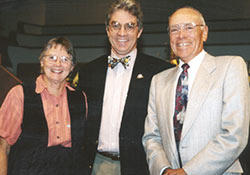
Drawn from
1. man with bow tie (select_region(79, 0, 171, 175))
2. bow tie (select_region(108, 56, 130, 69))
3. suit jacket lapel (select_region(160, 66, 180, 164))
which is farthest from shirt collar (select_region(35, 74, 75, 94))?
suit jacket lapel (select_region(160, 66, 180, 164))

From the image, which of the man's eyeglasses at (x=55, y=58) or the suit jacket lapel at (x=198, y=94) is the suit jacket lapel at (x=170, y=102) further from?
the man's eyeglasses at (x=55, y=58)

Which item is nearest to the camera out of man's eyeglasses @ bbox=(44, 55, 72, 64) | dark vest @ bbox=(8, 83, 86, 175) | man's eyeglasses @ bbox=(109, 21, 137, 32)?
dark vest @ bbox=(8, 83, 86, 175)

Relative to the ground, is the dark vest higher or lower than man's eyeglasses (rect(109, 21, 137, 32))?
lower

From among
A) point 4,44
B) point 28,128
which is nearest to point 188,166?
point 28,128

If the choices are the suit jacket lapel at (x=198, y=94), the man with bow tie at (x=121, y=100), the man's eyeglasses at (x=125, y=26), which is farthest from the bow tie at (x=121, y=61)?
the suit jacket lapel at (x=198, y=94)

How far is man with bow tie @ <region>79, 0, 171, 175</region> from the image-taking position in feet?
6.74

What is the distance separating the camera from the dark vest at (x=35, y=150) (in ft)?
6.02

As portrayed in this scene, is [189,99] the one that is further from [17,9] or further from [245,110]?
[17,9]

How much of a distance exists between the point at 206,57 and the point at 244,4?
3188 mm

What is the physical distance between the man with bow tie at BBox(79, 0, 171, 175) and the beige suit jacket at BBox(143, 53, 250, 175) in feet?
1.11

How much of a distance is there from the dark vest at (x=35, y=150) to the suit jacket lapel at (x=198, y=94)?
2.94 feet

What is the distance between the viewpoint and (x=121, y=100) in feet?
7.04

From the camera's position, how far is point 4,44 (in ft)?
15.8

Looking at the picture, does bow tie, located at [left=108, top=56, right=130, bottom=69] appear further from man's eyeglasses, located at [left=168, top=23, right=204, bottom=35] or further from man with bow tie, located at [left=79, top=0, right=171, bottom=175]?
man's eyeglasses, located at [left=168, top=23, right=204, bottom=35]
